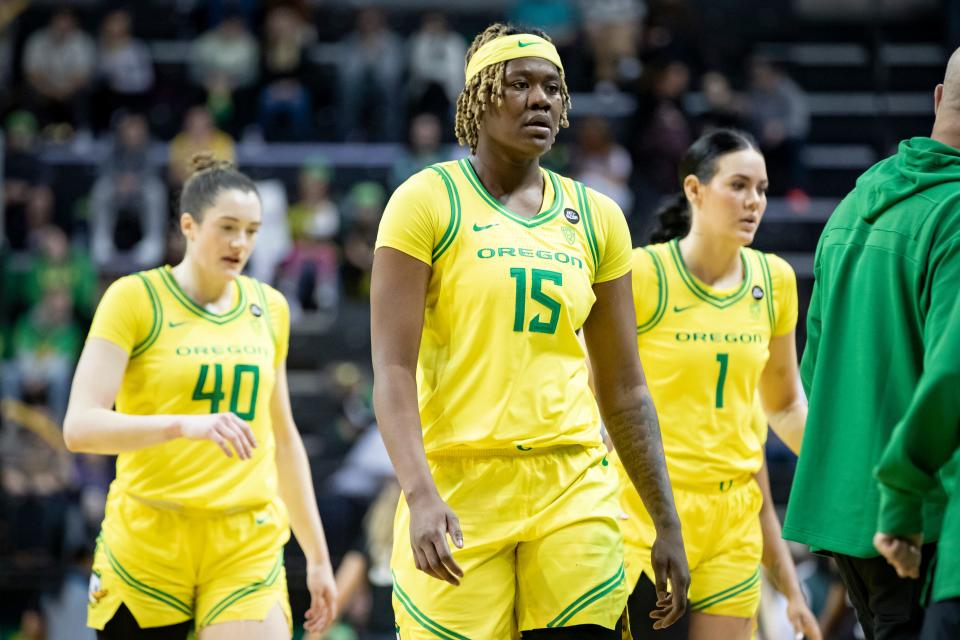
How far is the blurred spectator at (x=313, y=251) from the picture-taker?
1320 centimetres

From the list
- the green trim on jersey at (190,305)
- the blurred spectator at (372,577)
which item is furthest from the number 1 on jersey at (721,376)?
the blurred spectator at (372,577)

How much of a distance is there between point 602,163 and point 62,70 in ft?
20.9

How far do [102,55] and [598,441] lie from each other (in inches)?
508

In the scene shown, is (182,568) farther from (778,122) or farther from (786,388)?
(778,122)

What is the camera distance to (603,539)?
12.6 feet

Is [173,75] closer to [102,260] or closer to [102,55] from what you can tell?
[102,55]

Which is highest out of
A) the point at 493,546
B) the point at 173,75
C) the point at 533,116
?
the point at 173,75

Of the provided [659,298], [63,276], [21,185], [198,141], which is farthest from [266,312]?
[21,185]

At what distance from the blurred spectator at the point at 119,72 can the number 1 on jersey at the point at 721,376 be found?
36.6 feet

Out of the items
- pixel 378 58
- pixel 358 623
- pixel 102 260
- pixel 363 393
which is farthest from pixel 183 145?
pixel 358 623

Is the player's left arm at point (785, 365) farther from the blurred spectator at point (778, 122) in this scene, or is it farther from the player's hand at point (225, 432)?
the blurred spectator at point (778, 122)

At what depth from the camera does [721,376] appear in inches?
211

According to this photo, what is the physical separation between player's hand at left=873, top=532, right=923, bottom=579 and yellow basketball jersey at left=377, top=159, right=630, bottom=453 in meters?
0.98

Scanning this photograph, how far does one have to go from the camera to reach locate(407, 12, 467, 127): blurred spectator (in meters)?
14.8
